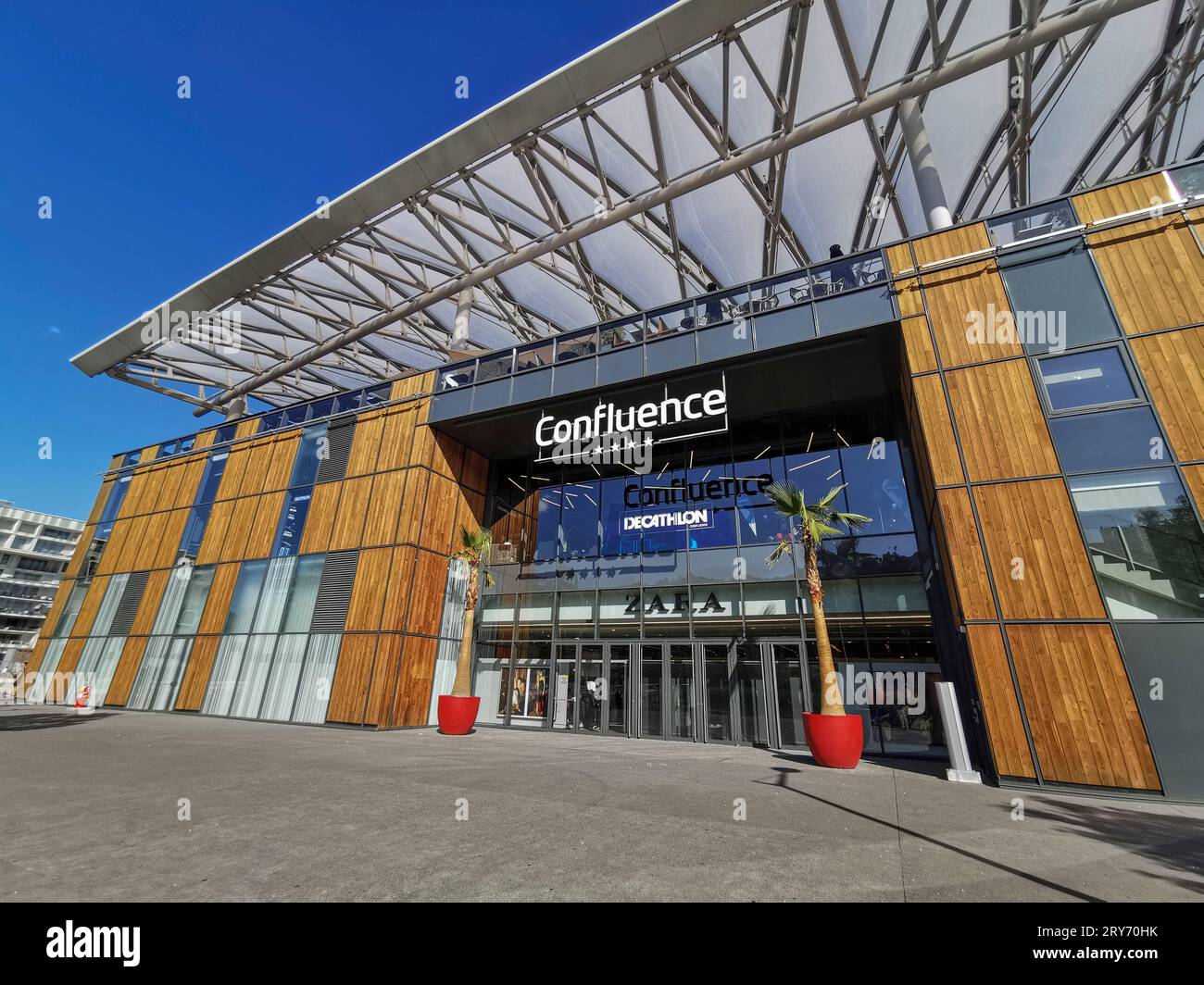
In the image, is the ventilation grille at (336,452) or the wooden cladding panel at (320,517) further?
the ventilation grille at (336,452)

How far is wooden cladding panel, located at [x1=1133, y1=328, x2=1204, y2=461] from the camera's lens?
30.4 feet

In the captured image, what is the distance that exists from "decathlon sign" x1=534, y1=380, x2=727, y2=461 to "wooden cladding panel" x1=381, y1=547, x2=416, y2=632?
18.4 feet

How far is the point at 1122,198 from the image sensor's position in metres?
10.9

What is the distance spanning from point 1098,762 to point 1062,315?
834cm

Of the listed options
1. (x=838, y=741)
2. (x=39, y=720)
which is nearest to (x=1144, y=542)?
(x=838, y=741)

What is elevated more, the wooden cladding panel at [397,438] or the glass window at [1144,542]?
the wooden cladding panel at [397,438]

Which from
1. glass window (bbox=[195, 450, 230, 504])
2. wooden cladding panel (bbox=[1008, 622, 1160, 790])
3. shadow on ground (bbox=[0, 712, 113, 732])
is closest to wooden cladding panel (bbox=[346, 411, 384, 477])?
glass window (bbox=[195, 450, 230, 504])

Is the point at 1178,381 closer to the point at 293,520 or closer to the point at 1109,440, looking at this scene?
the point at 1109,440

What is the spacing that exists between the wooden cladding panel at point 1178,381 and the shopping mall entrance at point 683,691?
8.37 meters

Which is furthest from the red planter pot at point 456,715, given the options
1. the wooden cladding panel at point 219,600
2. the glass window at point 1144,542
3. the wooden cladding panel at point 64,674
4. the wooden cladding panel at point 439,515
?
the wooden cladding panel at point 64,674

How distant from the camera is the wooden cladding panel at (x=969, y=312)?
11.2 m

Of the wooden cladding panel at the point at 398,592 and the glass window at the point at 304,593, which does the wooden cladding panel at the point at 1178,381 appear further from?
the glass window at the point at 304,593

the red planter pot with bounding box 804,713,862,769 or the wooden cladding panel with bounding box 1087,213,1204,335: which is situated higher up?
the wooden cladding panel with bounding box 1087,213,1204,335

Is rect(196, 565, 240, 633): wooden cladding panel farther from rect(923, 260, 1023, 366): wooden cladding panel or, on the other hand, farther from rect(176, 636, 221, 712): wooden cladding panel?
rect(923, 260, 1023, 366): wooden cladding panel
